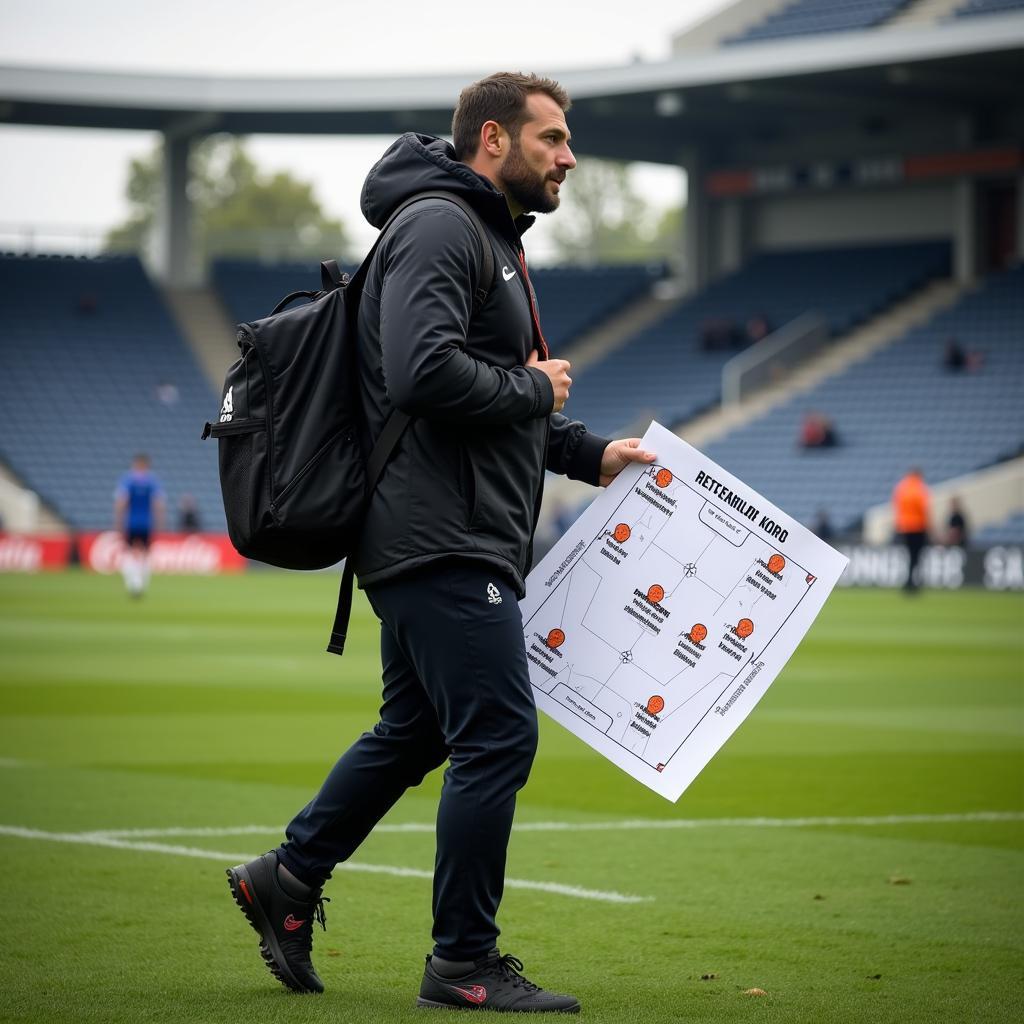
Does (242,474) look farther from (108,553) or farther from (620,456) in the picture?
(108,553)

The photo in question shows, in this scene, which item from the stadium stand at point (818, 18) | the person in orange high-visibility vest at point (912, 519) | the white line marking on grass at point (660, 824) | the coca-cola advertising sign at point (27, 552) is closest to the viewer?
the white line marking on grass at point (660, 824)

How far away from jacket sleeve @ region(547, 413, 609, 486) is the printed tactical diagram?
138 mm

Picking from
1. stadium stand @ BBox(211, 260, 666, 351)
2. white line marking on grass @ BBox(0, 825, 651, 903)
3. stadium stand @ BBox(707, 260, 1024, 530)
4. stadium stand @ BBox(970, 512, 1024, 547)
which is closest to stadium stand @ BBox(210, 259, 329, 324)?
stadium stand @ BBox(211, 260, 666, 351)

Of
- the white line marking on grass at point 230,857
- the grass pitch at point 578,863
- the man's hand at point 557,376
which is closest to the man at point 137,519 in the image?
the grass pitch at point 578,863

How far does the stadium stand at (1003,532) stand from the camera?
3334 centimetres

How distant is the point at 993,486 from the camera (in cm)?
3516

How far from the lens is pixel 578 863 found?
711 centimetres

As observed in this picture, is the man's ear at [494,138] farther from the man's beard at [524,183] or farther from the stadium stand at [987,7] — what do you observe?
the stadium stand at [987,7]

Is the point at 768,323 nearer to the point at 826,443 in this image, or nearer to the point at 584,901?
the point at 826,443

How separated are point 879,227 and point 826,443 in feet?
33.4

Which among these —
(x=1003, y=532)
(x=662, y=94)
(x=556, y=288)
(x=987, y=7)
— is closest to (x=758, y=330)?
(x=662, y=94)

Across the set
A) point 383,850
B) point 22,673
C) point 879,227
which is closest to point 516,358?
point 383,850

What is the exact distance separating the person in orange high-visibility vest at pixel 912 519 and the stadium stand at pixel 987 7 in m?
15.4

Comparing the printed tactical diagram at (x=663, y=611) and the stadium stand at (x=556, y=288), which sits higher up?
the printed tactical diagram at (x=663, y=611)
